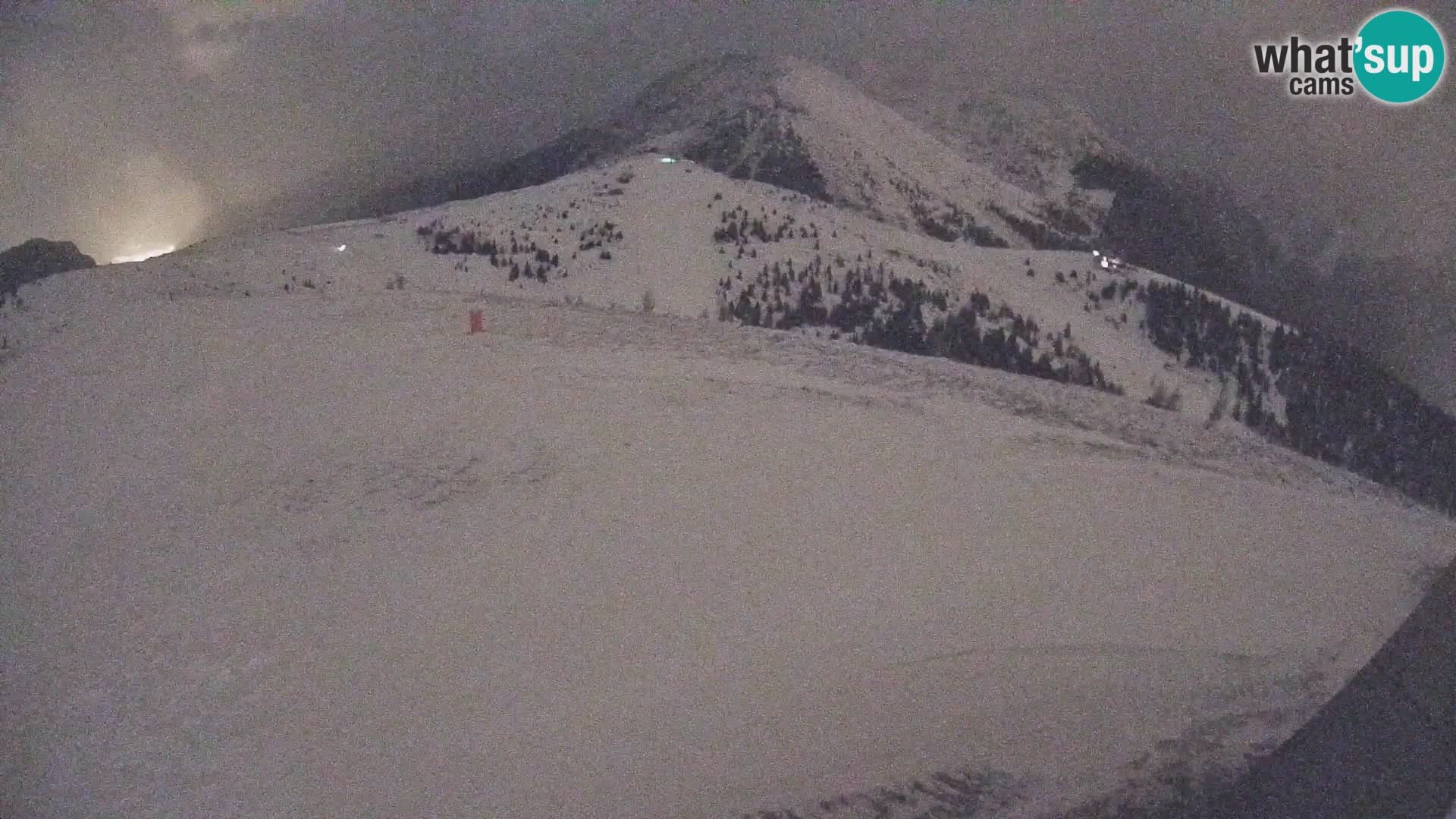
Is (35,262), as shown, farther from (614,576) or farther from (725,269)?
(725,269)

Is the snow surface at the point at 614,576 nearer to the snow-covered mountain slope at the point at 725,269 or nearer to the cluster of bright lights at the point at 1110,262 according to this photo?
the snow-covered mountain slope at the point at 725,269

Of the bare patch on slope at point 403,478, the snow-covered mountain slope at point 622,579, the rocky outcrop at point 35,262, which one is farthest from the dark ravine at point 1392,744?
the rocky outcrop at point 35,262

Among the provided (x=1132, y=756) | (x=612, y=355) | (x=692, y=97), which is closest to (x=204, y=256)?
(x=612, y=355)

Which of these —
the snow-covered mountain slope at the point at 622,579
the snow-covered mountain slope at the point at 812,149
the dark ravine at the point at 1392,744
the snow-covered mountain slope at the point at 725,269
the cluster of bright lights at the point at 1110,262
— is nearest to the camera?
the dark ravine at the point at 1392,744

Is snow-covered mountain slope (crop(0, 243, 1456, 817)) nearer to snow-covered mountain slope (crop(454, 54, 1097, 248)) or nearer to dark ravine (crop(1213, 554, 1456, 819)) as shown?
dark ravine (crop(1213, 554, 1456, 819))

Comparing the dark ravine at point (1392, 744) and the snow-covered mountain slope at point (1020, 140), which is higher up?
the snow-covered mountain slope at point (1020, 140)

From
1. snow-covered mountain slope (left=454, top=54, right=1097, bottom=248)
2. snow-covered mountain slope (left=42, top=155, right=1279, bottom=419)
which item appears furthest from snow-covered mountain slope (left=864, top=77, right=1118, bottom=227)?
snow-covered mountain slope (left=42, top=155, right=1279, bottom=419)
